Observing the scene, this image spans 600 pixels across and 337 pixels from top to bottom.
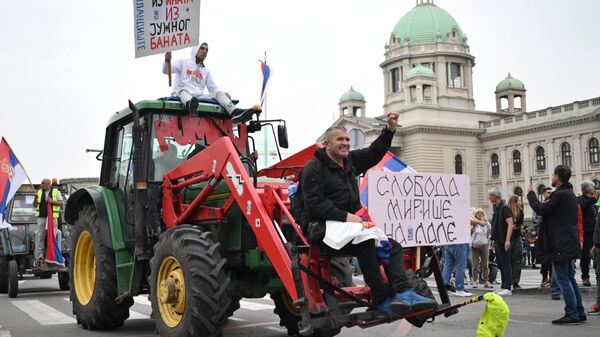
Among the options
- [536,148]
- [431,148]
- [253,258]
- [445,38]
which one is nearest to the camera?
[253,258]

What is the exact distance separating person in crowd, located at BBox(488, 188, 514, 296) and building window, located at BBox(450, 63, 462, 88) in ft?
323

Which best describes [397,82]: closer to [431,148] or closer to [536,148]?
[431,148]

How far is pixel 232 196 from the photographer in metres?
7.17

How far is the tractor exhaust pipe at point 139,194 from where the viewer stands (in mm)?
8180

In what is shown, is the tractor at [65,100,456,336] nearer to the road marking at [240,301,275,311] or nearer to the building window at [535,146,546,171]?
the road marking at [240,301,275,311]

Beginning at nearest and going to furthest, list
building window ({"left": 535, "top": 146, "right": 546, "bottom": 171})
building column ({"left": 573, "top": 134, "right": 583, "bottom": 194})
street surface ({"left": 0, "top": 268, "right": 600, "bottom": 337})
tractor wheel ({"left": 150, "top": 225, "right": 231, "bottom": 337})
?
tractor wheel ({"left": 150, "top": 225, "right": 231, "bottom": 337})
street surface ({"left": 0, "top": 268, "right": 600, "bottom": 337})
building column ({"left": 573, "top": 134, "right": 583, "bottom": 194})
building window ({"left": 535, "top": 146, "right": 546, "bottom": 171})

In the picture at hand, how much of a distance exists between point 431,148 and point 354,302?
312 feet

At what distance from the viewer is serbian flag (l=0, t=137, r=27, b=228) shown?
639 inches

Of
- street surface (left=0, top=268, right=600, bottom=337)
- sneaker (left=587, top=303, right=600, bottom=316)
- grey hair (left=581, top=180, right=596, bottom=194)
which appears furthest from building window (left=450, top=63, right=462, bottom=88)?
sneaker (left=587, top=303, right=600, bottom=316)

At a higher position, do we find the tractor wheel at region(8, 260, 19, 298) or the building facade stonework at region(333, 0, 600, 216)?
the building facade stonework at region(333, 0, 600, 216)

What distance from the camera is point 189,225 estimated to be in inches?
290

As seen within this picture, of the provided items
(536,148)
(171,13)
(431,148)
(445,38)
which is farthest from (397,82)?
(171,13)

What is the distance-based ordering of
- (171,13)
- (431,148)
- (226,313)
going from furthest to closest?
(431,148), (171,13), (226,313)

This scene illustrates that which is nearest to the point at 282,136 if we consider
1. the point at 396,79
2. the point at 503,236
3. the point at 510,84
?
the point at 503,236
